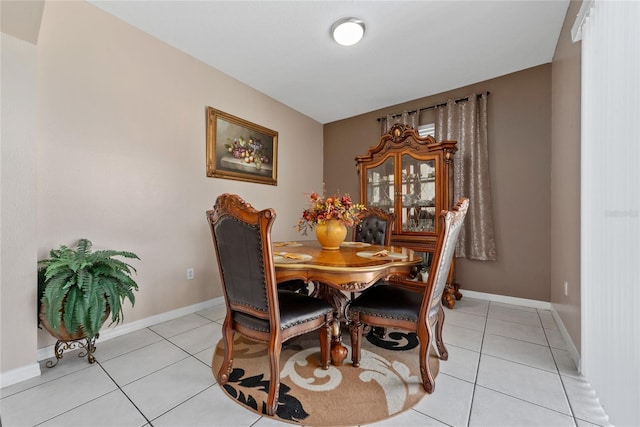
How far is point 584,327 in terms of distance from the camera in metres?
1.59

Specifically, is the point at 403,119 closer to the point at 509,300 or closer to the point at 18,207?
the point at 509,300

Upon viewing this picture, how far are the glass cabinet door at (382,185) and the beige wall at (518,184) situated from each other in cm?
114

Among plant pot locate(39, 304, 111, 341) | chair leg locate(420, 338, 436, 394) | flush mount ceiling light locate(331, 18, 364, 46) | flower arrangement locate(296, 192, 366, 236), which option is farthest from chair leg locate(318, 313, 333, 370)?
flush mount ceiling light locate(331, 18, 364, 46)

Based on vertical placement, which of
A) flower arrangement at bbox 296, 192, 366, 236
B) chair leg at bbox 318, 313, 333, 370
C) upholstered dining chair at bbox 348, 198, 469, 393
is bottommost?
chair leg at bbox 318, 313, 333, 370

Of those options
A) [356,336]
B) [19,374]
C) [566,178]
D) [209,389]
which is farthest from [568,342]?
[19,374]

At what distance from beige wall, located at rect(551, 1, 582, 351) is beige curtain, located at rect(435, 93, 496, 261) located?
0.58 m

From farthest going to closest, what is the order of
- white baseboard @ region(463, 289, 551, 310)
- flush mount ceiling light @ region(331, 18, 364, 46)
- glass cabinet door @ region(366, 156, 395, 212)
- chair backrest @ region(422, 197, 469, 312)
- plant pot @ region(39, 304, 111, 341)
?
glass cabinet door @ region(366, 156, 395, 212)
white baseboard @ region(463, 289, 551, 310)
flush mount ceiling light @ region(331, 18, 364, 46)
plant pot @ region(39, 304, 111, 341)
chair backrest @ region(422, 197, 469, 312)

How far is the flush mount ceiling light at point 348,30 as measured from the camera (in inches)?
85.7

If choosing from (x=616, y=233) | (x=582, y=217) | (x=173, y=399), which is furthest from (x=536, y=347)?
(x=173, y=399)

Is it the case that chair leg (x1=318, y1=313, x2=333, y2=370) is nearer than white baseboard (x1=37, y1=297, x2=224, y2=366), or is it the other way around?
chair leg (x1=318, y1=313, x2=333, y2=370)

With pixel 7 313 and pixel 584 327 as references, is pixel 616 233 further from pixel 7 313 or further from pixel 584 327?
pixel 7 313

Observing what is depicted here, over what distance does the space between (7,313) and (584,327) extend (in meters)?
3.43

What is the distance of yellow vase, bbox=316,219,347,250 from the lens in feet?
6.62

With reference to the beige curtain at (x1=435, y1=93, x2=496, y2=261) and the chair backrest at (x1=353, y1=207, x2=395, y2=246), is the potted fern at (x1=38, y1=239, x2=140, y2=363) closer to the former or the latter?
the chair backrest at (x1=353, y1=207, x2=395, y2=246)
